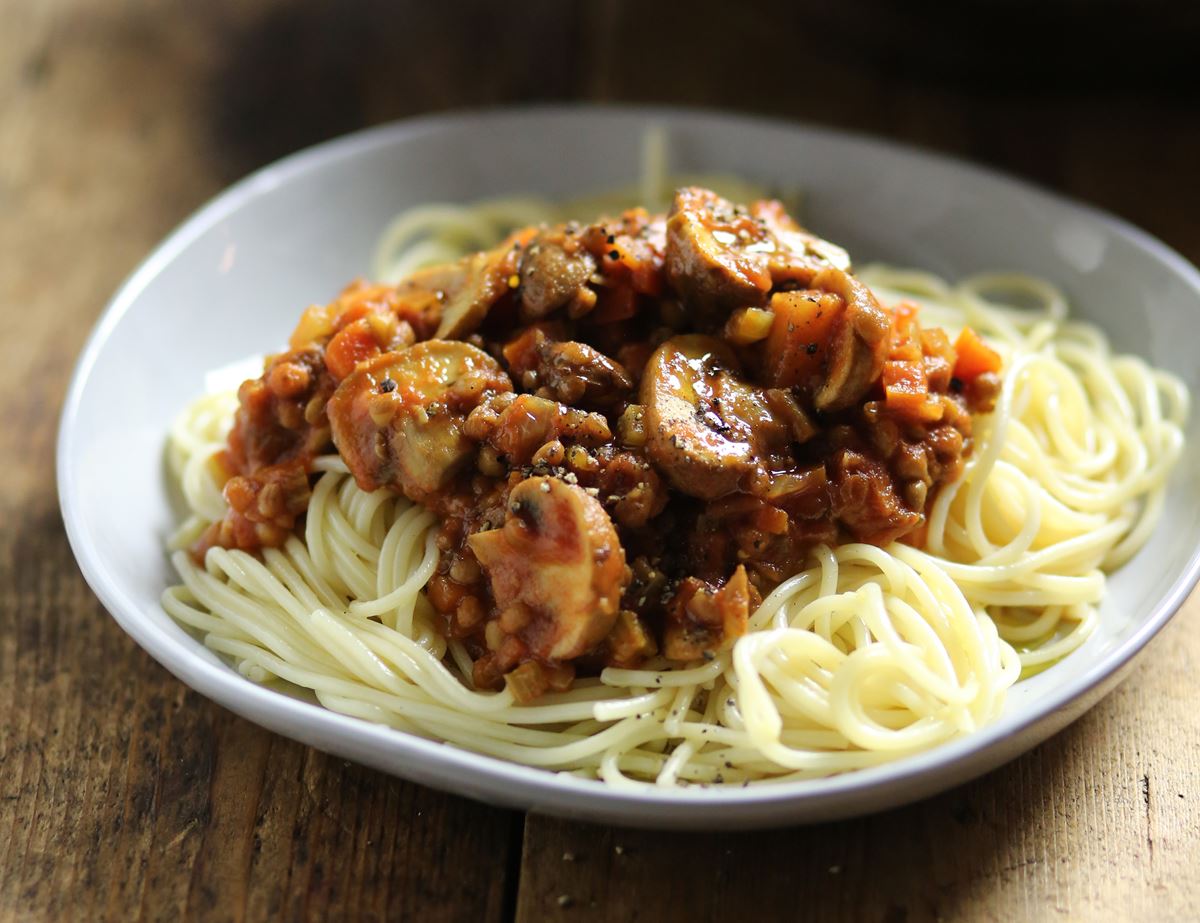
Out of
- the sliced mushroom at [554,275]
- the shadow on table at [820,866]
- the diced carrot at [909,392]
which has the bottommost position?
the shadow on table at [820,866]

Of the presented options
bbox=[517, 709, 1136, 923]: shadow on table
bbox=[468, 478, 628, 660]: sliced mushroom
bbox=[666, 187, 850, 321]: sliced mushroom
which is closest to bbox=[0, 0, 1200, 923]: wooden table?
bbox=[517, 709, 1136, 923]: shadow on table

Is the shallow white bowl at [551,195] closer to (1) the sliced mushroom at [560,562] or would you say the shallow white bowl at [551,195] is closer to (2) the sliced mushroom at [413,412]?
(1) the sliced mushroom at [560,562]

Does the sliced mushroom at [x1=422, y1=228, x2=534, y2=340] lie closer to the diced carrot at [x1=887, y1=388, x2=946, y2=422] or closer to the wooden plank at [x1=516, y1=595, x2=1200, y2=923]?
the diced carrot at [x1=887, y1=388, x2=946, y2=422]

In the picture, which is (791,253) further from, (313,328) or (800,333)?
(313,328)

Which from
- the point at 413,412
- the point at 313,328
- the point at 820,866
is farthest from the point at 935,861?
the point at 313,328

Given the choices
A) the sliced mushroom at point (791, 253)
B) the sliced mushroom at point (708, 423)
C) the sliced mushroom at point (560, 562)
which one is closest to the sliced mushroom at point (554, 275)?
the sliced mushroom at point (708, 423)

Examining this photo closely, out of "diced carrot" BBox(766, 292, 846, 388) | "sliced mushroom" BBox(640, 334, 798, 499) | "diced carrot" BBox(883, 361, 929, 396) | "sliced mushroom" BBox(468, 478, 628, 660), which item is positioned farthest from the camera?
"diced carrot" BBox(883, 361, 929, 396)
